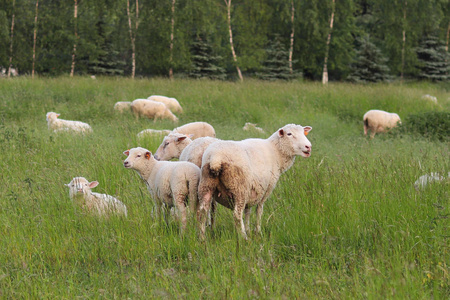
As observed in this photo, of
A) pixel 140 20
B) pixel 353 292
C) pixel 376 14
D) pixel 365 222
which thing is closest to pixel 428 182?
pixel 365 222

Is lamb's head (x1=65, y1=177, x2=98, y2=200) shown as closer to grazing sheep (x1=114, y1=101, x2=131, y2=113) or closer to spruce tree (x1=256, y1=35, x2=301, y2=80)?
grazing sheep (x1=114, y1=101, x2=131, y2=113)

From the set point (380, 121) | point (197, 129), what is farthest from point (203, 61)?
point (197, 129)

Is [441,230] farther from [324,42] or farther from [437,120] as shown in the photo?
[324,42]

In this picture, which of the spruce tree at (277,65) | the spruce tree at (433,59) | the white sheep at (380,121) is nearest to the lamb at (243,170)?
the white sheep at (380,121)

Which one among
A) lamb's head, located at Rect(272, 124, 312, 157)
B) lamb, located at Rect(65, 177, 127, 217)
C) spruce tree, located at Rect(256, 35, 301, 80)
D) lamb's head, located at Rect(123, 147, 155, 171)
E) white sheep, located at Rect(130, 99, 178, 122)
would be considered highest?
spruce tree, located at Rect(256, 35, 301, 80)

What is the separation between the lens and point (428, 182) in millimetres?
4652

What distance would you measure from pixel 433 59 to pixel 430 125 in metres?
→ 23.0

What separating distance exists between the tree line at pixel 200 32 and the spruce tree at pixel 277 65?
413 millimetres

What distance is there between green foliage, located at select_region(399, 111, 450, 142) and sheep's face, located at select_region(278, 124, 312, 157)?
851cm

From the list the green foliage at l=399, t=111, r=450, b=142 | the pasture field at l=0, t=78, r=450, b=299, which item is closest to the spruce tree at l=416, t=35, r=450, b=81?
the green foliage at l=399, t=111, r=450, b=142

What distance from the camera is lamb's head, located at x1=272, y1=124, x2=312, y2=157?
428cm

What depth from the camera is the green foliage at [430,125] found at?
12.0 m

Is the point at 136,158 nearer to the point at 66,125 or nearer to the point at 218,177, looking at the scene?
the point at 218,177

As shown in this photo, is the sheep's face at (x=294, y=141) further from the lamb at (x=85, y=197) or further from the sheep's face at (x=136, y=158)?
the lamb at (x=85, y=197)
